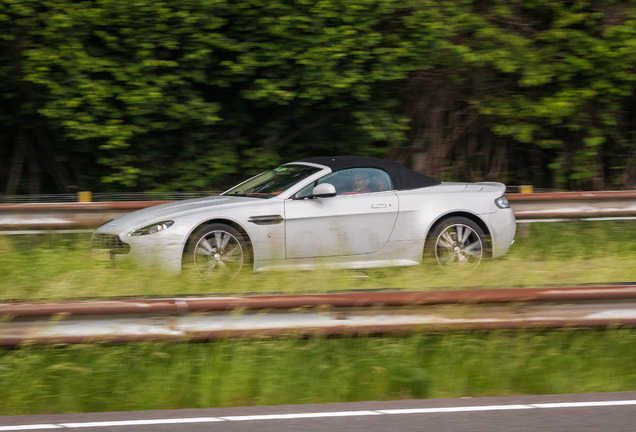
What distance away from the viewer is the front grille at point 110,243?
24.5 feet

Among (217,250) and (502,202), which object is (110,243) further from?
(502,202)

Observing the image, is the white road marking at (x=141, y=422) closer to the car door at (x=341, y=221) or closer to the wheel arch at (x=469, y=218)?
the car door at (x=341, y=221)

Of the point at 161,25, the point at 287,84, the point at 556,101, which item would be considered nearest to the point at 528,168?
the point at 556,101

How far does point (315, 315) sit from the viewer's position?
16.0 feet

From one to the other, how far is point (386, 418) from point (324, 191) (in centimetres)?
375

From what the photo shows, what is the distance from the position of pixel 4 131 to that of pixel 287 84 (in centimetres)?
547

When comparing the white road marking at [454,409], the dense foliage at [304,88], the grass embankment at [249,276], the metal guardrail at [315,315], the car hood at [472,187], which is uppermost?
the dense foliage at [304,88]

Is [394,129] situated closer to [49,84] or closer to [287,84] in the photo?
[287,84]

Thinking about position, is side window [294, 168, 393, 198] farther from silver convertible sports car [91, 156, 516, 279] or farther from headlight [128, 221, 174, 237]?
headlight [128, 221, 174, 237]

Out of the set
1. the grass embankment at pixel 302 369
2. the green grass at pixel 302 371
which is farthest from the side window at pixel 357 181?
the green grass at pixel 302 371

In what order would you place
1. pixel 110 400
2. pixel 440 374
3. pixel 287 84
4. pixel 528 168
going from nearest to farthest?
pixel 110 400, pixel 440 374, pixel 287 84, pixel 528 168

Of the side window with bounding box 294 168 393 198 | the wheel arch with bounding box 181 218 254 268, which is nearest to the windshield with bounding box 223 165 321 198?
the side window with bounding box 294 168 393 198

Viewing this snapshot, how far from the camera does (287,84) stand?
12.1m

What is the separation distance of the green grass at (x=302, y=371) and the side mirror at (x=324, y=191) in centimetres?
273
